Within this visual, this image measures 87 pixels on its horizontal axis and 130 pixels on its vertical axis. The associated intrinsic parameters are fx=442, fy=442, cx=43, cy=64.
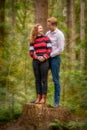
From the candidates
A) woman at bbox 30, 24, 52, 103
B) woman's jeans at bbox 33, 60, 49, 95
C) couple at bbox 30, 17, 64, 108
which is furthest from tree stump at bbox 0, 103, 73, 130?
woman at bbox 30, 24, 52, 103

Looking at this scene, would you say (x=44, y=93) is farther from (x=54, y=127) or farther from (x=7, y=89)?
(x=7, y=89)

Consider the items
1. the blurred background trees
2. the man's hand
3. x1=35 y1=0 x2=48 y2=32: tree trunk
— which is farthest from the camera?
x1=35 y1=0 x2=48 y2=32: tree trunk

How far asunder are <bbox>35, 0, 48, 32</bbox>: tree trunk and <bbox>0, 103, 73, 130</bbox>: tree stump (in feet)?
9.34

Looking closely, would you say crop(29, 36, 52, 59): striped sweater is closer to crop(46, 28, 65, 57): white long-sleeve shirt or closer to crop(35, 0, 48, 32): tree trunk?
crop(46, 28, 65, 57): white long-sleeve shirt

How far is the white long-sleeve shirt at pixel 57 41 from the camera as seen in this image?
10477mm

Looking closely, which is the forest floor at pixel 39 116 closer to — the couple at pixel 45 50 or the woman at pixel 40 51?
the couple at pixel 45 50

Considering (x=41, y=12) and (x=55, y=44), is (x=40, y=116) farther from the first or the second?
(x=41, y=12)

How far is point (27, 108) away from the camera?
10844 mm

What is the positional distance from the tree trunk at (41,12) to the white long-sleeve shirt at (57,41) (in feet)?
6.77

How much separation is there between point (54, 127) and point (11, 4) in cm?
897

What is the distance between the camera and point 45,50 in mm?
10414

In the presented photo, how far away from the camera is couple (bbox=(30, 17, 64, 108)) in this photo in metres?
10.4

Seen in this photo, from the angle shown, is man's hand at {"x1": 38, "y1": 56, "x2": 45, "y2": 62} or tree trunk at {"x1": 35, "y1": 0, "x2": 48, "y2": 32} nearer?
man's hand at {"x1": 38, "y1": 56, "x2": 45, "y2": 62}

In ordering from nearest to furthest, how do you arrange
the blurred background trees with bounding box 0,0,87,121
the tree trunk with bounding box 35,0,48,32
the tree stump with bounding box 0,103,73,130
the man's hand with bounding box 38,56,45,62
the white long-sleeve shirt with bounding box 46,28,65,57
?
the man's hand with bounding box 38,56,45,62 → the white long-sleeve shirt with bounding box 46,28,65,57 → the tree stump with bounding box 0,103,73,130 → the blurred background trees with bounding box 0,0,87,121 → the tree trunk with bounding box 35,0,48,32
